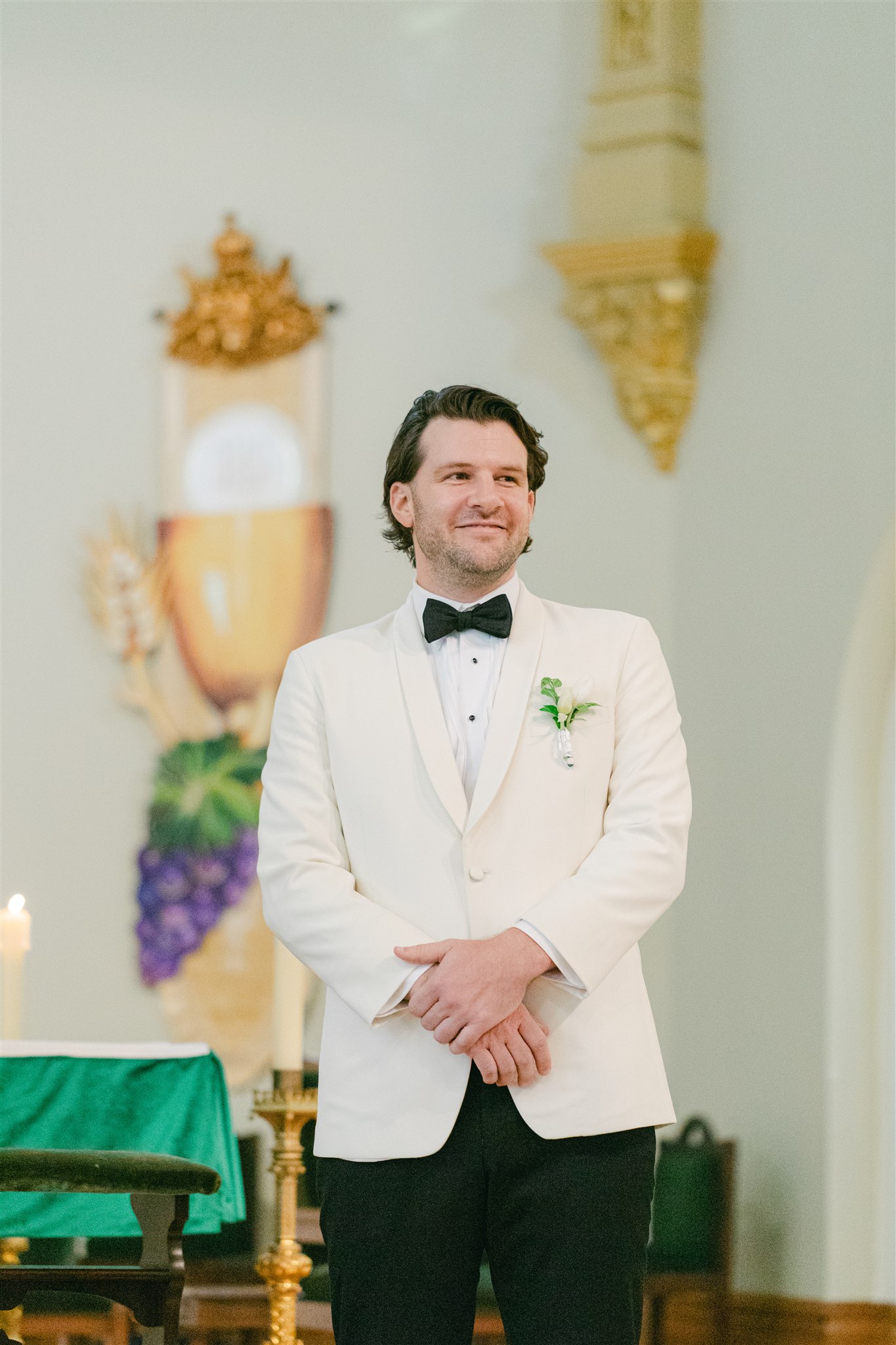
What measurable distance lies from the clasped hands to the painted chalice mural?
11.6 ft

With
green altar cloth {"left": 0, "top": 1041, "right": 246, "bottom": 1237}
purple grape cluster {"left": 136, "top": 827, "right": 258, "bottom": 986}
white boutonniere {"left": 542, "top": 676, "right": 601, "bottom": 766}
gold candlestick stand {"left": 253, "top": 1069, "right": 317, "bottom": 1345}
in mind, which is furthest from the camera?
purple grape cluster {"left": 136, "top": 827, "right": 258, "bottom": 986}

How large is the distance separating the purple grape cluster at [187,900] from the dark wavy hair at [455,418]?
3.25 m

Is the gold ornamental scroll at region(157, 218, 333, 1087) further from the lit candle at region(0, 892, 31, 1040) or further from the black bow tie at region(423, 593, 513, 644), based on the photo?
the black bow tie at region(423, 593, 513, 644)

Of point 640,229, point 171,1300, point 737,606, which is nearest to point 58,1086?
point 171,1300

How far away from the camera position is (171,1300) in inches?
103

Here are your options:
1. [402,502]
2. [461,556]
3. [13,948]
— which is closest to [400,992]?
[461,556]

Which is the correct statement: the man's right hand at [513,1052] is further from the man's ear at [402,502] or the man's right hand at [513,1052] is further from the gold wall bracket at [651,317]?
the gold wall bracket at [651,317]

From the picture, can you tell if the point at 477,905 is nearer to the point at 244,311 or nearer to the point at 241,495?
the point at 241,495

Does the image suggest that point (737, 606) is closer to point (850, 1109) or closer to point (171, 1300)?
point (850, 1109)

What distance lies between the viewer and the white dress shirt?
7.54 ft

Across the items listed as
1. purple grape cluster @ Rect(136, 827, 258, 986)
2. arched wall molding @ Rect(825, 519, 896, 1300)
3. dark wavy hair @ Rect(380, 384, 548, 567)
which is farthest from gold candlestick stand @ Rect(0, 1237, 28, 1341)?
arched wall molding @ Rect(825, 519, 896, 1300)

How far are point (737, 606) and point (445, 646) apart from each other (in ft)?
9.55

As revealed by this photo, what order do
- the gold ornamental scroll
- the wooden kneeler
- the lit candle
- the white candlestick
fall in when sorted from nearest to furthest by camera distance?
the wooden kneeler
the white candlestick
the lit candle
the gold ornamental scroll

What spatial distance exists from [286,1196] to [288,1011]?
32 centimetres
